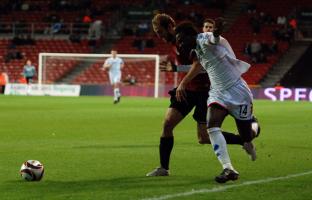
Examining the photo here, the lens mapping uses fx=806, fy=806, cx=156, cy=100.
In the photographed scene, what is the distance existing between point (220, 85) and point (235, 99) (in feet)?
0.79

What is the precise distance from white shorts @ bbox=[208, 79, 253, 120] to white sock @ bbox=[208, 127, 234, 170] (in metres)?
0.31

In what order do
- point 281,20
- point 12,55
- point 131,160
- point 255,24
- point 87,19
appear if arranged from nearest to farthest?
point 131,160, point 255,24, point 281,20, point 87,19, point 12,55

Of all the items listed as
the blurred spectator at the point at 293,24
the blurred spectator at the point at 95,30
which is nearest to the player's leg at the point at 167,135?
the blurred spectator at the point at 293,24

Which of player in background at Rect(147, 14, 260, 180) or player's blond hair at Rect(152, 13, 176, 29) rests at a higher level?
player's blond hair at Rect(152, 13, 176, 29)

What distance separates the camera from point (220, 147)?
367 inches

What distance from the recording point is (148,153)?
42.7 ft

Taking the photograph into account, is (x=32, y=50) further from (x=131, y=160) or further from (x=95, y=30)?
(x=131, y=160)

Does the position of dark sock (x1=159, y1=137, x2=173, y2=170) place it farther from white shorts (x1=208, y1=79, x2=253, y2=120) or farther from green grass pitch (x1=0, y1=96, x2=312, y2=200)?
white shorts (x1=208, y1=79, x2=253, y2=120)

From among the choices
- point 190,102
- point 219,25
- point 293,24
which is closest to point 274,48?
point 293,24

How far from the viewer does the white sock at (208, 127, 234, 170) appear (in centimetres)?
924

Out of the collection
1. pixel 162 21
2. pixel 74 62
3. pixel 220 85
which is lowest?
pixel 220 85

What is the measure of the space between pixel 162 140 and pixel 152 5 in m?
40.8

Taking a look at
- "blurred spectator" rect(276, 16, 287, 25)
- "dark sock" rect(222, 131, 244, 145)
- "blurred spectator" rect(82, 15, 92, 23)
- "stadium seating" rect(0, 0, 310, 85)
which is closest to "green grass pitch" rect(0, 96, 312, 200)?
"dark sock" rect(222, 131, 244, 145)

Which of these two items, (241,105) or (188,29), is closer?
(241,105)
